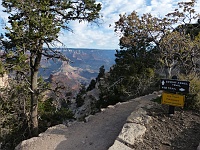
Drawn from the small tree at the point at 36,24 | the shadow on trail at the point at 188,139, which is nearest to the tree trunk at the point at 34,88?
the small tree at the point at 36,24

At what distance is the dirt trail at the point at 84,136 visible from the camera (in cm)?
799

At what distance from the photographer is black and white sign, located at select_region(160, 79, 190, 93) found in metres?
8.00

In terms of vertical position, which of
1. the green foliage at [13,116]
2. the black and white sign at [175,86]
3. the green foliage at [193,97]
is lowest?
the green foliage at [13,116]

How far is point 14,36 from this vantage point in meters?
9.12

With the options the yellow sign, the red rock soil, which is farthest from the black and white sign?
the red rock soil

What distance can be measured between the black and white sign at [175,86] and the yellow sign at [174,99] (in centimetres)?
19

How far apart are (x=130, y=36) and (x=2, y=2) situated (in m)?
10.2

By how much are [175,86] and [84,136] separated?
395 centimetres

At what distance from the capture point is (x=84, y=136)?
8.94 m

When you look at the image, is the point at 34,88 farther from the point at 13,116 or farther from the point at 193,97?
the point at 193,97

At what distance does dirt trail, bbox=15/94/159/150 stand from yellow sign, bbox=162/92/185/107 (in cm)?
216

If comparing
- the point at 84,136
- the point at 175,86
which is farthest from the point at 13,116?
the point at 175,86

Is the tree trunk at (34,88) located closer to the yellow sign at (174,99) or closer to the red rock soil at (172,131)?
the red rock soil at (172,131)

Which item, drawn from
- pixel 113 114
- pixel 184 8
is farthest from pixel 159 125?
pixel 184 8
